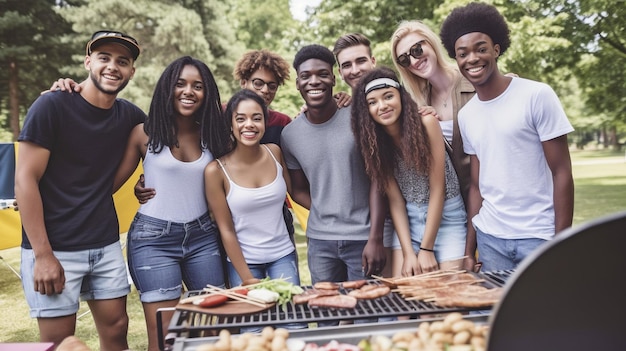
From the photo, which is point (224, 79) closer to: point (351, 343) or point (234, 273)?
point (234, 273)

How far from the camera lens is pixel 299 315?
7.53 ft

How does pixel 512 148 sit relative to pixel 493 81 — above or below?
below

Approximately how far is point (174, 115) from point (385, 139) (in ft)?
4.79

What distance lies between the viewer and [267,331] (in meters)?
2.10

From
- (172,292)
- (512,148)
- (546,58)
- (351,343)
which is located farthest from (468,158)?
(546,58)

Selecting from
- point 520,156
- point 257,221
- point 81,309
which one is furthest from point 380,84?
point 81,309

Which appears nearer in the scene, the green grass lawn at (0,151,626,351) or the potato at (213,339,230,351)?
the potato at (213,339,230,351)

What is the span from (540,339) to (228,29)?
20568 millimetres

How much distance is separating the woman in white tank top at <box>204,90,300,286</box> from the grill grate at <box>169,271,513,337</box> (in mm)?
1011

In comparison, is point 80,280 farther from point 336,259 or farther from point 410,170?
point 410,170

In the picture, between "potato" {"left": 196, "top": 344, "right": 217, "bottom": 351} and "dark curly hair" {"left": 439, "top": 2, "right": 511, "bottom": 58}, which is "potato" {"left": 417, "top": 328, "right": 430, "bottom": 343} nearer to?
"potato" {"left": 196, "top": 344, "right": 217, "bottom": 351}

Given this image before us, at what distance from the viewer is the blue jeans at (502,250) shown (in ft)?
9.98

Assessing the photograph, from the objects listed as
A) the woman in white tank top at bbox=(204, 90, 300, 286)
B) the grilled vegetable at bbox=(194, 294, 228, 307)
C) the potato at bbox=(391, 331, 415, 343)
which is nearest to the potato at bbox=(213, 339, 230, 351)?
the grilled vegetable at bbox=(194, 294, 228, 307)

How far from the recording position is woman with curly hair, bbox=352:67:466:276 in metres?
3.24
